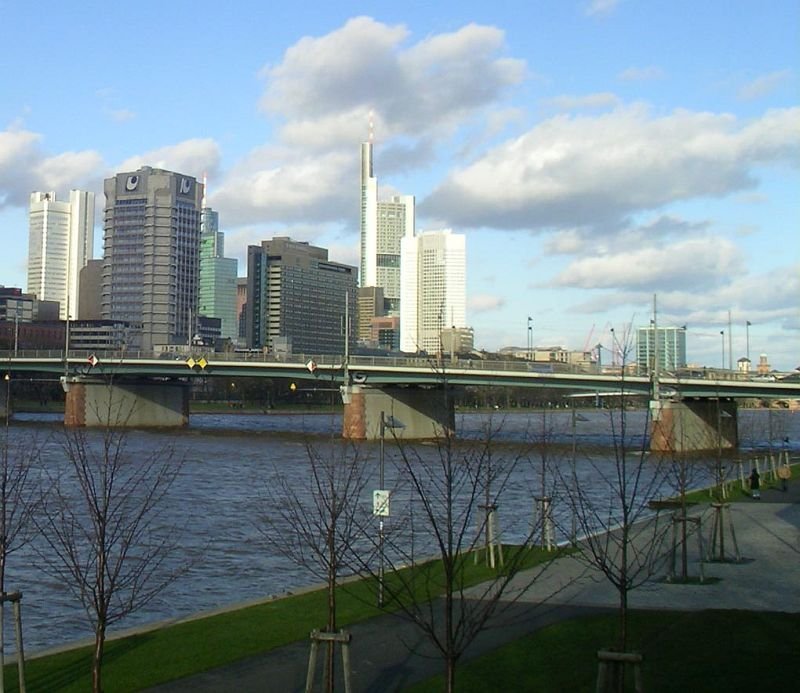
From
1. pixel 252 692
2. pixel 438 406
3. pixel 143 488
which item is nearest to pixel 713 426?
pixel 438 406

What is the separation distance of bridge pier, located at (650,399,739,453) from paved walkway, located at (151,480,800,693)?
→ 51498 millimetres

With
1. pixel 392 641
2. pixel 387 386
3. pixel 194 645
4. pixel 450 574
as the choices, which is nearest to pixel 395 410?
pixel 387 386

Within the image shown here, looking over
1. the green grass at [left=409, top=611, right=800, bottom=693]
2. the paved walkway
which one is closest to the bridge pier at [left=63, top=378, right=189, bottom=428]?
the paved walkway

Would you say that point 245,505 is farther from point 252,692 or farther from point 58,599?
point 252,692

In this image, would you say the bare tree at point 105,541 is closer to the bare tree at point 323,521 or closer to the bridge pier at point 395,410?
the bare tree at point 323,521

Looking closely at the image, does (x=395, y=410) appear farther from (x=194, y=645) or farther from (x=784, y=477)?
(x=194, y=645)

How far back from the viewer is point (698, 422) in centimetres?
8938

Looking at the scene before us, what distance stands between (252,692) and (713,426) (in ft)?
266

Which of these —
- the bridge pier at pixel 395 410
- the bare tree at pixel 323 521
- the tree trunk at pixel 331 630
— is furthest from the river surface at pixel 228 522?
the bridge pier at pixel 395 410

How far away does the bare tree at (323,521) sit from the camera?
15453 mm

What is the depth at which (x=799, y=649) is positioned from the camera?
16656mm

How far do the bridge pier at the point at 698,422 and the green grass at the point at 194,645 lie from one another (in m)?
65.7

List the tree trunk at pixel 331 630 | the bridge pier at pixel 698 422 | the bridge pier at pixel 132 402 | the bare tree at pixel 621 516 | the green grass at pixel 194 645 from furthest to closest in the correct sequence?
the bridge pier at pixel 132 402 < the bridge pier at pixel 698 422 < the green grass at pixel 194 645 < the bare tree at pixel 621 516 < the tree trunk at pixel 331 630

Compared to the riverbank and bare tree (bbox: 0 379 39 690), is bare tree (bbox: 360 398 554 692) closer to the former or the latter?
the riverbank
